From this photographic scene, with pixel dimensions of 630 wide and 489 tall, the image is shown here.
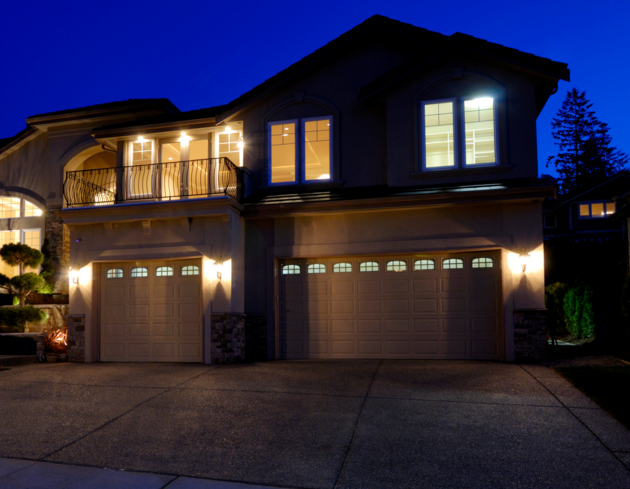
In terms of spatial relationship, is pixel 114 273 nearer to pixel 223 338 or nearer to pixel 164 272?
pixel 164 272

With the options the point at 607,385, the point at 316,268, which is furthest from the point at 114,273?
the point at 607,385

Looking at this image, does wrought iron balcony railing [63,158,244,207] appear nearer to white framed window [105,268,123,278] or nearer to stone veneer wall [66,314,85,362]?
white framed window [105,268,123,278]

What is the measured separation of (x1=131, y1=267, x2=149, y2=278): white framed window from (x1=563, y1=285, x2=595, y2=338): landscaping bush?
11.2 m

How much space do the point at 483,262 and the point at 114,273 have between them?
353 inches

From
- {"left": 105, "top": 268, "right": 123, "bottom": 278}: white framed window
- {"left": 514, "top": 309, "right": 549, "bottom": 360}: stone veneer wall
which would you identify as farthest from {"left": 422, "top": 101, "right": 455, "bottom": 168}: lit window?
{"left": 105, "top": 268, "right": 123, "bottom": 278}: white framed window

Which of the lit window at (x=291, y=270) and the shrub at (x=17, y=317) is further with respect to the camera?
the shrub at (x=17, y=317)

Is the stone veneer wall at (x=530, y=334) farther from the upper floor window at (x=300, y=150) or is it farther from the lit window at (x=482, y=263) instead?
the upper floor window at (x=300, y=150)

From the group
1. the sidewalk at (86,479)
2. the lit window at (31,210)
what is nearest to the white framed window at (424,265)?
the sidewalk at (86,479)

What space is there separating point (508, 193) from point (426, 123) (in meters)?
2.73

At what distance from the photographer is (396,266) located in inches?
469

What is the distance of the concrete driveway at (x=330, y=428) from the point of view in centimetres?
476

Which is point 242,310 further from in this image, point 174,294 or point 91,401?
point 91,401

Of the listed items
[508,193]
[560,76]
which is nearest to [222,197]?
[508,193]

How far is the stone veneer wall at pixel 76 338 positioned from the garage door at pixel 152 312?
0.46 meters
